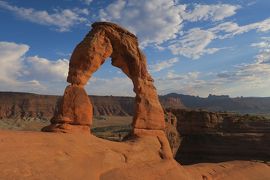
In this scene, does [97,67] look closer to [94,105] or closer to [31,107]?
[31,107]

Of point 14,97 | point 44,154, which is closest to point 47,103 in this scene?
point 14,97

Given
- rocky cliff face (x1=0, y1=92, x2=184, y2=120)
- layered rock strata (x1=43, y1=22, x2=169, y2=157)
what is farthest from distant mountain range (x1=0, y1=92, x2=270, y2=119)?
layered rock strata (x1=43, y1=22, x2=169, y2=157)

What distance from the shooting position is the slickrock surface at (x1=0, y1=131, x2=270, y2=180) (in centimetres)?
848

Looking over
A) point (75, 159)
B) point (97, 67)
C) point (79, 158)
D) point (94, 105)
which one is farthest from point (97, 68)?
point (94, 105)

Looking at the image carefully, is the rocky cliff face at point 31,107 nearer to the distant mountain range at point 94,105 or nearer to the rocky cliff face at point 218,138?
the distant mountain range at point 94,105

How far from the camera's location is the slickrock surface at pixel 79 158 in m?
8.48

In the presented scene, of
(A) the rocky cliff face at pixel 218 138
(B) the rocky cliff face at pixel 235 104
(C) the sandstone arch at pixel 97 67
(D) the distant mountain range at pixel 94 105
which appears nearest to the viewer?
(C) the sandstone arch at pixel 97 67

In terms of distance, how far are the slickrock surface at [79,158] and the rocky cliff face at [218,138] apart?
1745 cm

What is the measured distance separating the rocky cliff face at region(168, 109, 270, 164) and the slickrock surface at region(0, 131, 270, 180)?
1745cm

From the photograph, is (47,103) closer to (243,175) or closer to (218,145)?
(218,145)

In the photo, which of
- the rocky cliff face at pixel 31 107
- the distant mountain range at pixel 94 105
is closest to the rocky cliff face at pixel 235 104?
the distant mountain range at pixel 94 105

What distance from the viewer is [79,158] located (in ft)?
32.9

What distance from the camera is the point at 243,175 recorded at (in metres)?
19.1

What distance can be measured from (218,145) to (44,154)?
25015 mm
